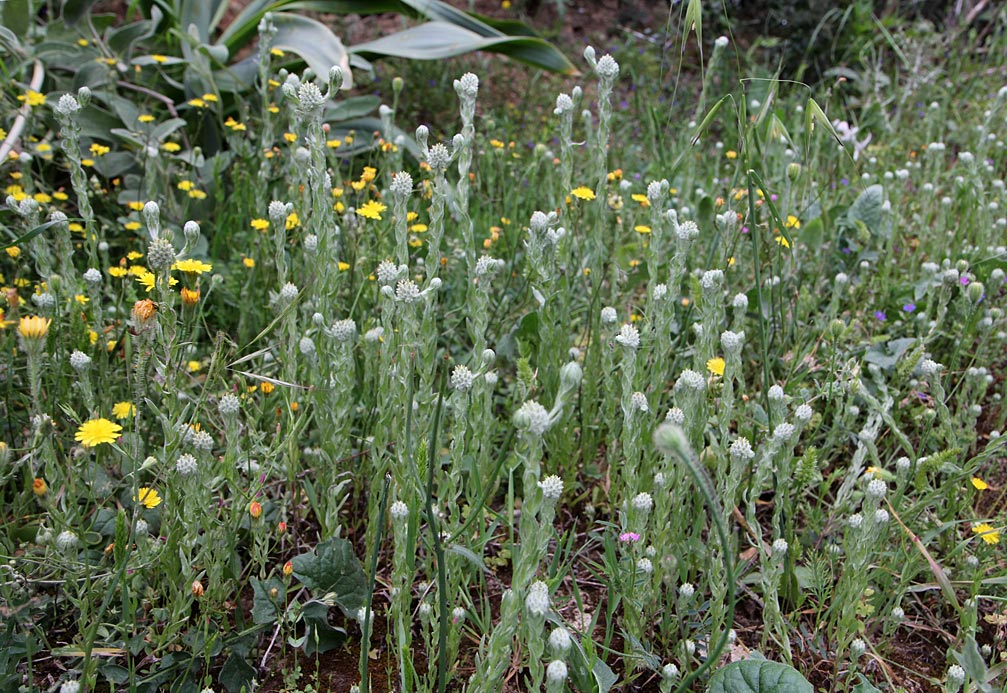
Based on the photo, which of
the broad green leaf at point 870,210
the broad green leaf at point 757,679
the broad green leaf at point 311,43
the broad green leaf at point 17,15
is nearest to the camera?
the broad green leaf at point 757,679

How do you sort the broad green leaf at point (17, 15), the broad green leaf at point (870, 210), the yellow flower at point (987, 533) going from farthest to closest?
the broad green leaf at point (17, 15) → the broad green leaf at point (870, 210) → the yellow flower at point (987, 533)

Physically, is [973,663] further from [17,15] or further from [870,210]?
[17,15]

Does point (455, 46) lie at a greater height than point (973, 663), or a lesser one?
greater

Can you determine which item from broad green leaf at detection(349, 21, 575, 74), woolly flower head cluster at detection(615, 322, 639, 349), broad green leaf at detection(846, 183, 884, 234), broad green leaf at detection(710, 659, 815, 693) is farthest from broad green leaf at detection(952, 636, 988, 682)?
broad green leaf at detection(349, 21, 575, 74)

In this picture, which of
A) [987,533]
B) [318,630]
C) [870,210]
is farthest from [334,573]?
[870,210]

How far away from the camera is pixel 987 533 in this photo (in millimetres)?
1717

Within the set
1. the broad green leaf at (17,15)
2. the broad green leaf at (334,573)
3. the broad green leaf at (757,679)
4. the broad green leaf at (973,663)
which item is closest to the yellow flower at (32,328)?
the broad green leaf at (334,573)

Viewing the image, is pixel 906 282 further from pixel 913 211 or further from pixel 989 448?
pixel 989 448

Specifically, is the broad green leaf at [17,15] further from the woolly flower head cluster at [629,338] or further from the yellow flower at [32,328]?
the woolly flower head cluster at [629,338]

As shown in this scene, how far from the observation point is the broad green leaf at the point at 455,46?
3.45 m

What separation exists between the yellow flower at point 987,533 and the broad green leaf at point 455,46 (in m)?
2.41

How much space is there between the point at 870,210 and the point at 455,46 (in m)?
1.73

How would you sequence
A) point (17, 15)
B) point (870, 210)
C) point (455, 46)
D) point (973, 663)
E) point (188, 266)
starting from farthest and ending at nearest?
1. point (455, 46)
2. point (17, 15)
3. point (870, 210)
4. point (188, 266)
5. point (973, 663)

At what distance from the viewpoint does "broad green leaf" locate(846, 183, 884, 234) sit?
2622mm
